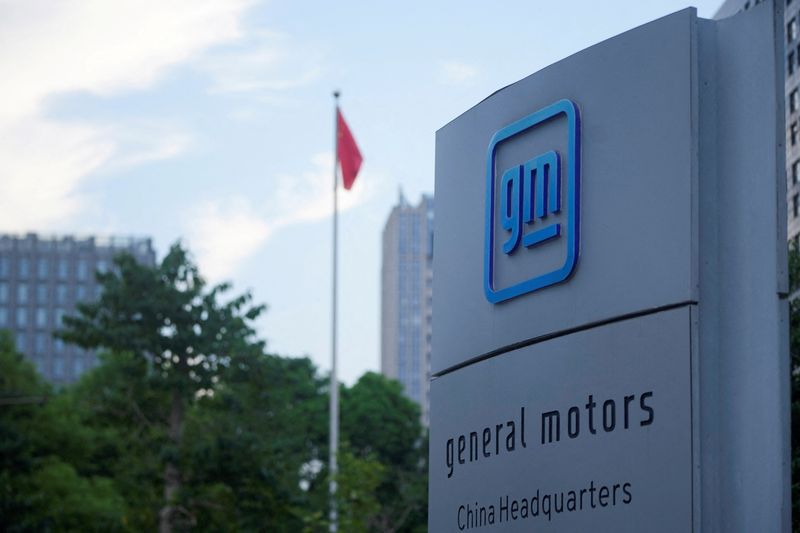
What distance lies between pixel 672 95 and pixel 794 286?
24.0 metres

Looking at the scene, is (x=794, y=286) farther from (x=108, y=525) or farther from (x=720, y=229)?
(x=108, y=525)

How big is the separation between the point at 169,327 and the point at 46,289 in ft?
414

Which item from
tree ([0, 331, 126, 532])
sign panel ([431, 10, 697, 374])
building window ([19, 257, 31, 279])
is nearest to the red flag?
tree ([0, 331, 126, 532])

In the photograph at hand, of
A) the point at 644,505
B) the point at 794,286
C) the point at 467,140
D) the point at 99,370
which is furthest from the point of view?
the point at 99,370

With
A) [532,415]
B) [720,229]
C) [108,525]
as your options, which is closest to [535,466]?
[532,415]

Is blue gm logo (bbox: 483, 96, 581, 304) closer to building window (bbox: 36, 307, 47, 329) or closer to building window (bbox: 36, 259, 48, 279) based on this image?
building window (bbox: 36, 307, 47, 329)

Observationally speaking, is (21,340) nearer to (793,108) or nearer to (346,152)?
(793,108)

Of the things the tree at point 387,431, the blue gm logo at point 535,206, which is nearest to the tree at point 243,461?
the tree at point 387,431

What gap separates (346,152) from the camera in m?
41.1

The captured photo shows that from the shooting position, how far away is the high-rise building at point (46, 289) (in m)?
168

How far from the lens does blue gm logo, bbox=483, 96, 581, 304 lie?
316 inches

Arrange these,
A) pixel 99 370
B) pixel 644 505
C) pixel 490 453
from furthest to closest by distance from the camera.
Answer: pixel 99 370 → pixel 490 453 → pixel 644 505

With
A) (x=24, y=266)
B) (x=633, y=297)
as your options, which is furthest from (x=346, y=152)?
(x=24, y=266)

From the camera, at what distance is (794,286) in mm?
30516
